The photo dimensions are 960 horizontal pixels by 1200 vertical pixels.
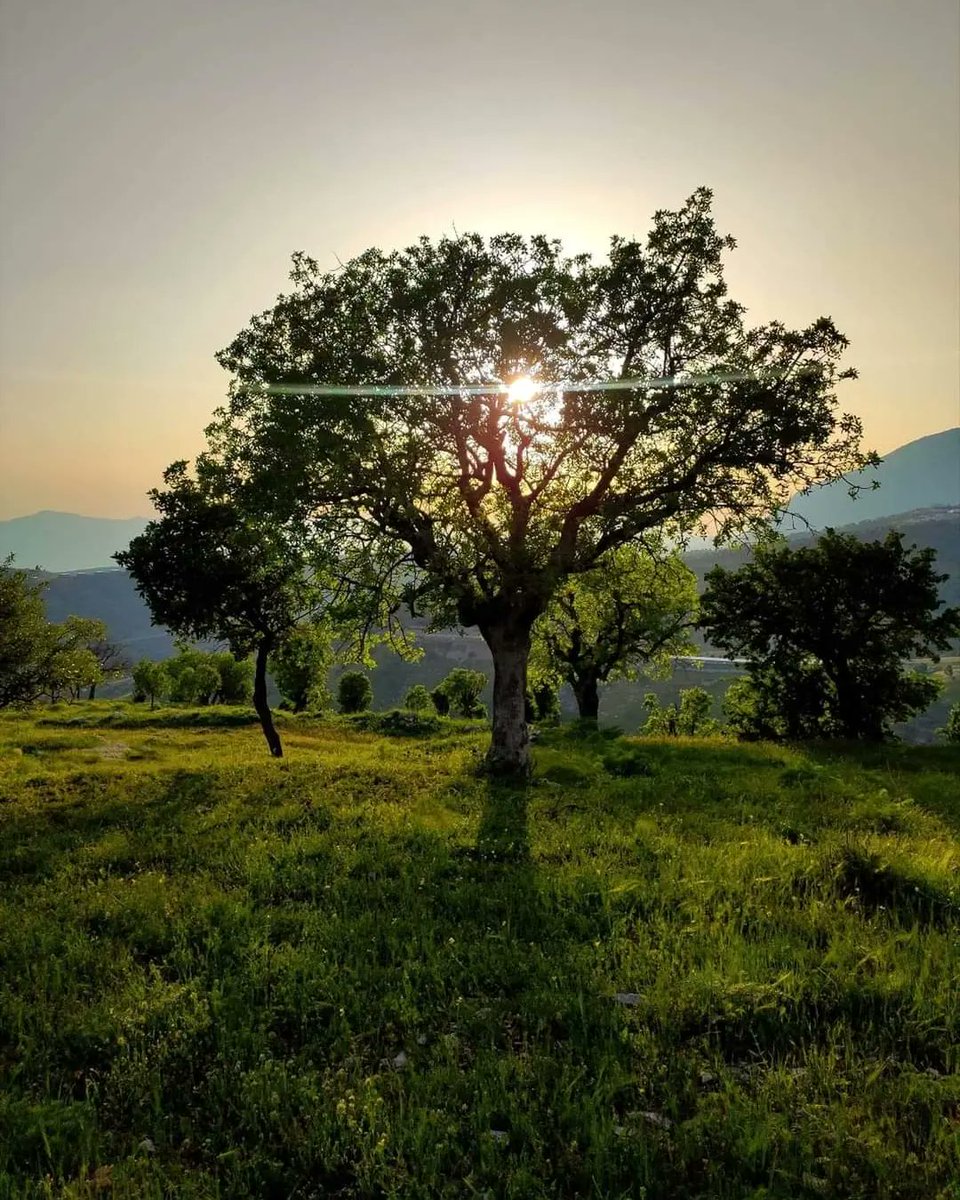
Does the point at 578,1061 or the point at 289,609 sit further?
the point at 289,609

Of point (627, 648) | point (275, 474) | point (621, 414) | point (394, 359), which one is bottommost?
point (627, 648)

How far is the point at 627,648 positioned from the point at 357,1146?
39.9m

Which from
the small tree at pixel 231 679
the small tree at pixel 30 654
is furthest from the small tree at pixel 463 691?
Result: the small tree at pixel 30 654

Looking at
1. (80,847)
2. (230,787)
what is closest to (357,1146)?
(80,847)

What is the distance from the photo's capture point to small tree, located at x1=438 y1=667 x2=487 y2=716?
82375 millimetres

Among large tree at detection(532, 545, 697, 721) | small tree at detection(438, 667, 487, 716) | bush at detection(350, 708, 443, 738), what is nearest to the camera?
large tree at detection(532, 545, 697, 721)

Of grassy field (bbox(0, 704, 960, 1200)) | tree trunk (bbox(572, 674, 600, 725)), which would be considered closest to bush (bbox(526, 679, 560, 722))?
tree trunk (bbox(572, 674, 600, 725))

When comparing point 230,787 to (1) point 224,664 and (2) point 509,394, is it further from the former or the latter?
(1) point 224,664

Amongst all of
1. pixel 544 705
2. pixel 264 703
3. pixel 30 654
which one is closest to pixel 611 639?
A: pixel 264 703

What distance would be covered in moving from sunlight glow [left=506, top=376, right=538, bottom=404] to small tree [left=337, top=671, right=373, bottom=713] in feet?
213

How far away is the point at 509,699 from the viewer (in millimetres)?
22562

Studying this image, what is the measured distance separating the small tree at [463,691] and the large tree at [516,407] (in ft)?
199

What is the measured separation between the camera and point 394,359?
19047 millimetres

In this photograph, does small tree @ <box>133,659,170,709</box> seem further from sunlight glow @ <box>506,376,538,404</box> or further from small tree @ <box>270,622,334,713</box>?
sunlight glow @ <box>506,376,538,404</box>
